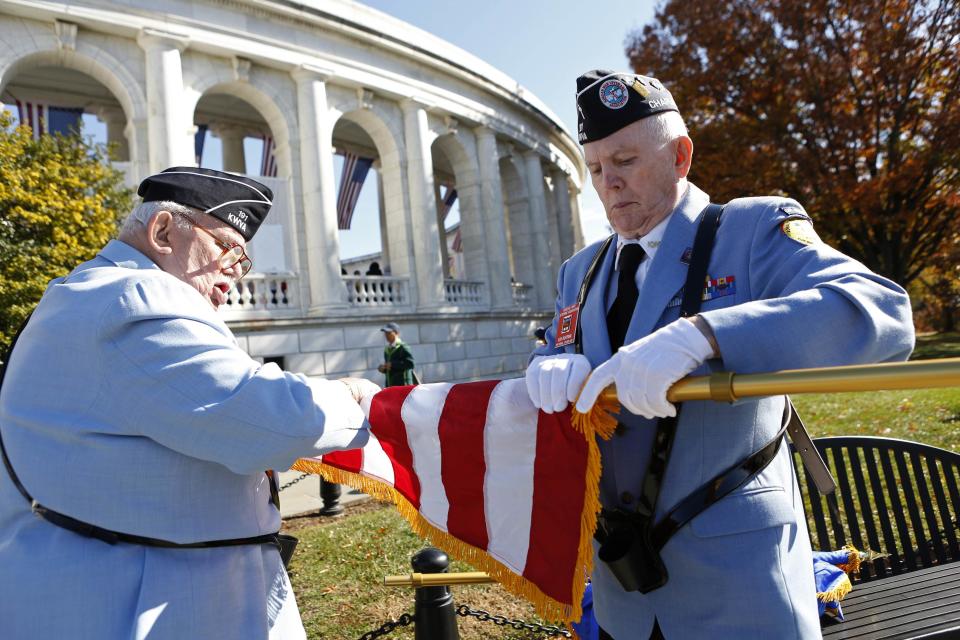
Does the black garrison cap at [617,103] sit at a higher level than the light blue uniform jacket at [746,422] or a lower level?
higher

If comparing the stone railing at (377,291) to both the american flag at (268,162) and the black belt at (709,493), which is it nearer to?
the american flag at (268,162)

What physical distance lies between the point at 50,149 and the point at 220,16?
21.2 ft

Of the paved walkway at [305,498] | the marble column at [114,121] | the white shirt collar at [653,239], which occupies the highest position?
the marble column at [114,121]

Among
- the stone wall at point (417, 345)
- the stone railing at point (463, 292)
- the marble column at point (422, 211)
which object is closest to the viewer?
the stone wall at point (417, 345)

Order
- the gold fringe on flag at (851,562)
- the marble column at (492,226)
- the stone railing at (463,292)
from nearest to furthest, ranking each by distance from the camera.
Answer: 1. the gold fringe on flag at (851,562)
2. the stone railing at (463,292)
3. the marble column at (492,226)

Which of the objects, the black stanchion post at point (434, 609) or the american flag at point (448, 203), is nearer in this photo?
the black stanchion post at point (434, 609)

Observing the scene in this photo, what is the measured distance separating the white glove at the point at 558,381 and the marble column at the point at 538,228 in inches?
890

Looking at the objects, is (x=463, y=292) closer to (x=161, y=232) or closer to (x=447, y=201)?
(x=447, y=201)

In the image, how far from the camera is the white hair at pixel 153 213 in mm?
2061

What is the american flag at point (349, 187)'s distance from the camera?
65.9ft

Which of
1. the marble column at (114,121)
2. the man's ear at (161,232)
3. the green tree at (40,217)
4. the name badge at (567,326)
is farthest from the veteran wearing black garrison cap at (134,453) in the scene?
the marble column at (114,121)

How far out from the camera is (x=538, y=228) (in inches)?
967

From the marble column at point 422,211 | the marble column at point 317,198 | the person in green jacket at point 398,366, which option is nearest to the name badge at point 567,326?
the person in green jacket at point 398,366

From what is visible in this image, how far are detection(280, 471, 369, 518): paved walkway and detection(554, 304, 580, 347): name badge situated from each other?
5.66m
